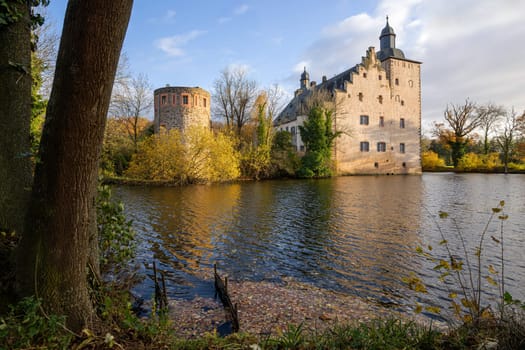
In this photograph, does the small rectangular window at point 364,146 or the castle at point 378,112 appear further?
the small rectangular window at point 364,146

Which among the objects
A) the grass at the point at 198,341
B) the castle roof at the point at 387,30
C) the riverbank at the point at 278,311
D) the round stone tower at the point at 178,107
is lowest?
the riverbank at the point at 278,311

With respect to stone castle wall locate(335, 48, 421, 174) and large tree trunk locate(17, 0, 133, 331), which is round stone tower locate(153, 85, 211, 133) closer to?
stone castle wall locate(335, 48, 421, 174)

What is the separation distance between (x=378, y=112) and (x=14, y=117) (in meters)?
44.5

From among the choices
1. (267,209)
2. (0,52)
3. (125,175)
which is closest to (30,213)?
(0,52)

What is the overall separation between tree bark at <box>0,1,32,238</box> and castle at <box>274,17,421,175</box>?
3729 cm

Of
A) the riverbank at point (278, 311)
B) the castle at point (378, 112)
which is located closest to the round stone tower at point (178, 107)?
the castle at point (378, 112)

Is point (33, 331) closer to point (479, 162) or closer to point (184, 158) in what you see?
point (184, 158)

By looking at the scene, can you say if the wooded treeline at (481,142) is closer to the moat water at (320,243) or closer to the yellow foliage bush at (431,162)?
the yellow foliage bush at (431,162)

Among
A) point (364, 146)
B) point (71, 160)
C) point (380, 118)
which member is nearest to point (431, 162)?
point (380, 118)

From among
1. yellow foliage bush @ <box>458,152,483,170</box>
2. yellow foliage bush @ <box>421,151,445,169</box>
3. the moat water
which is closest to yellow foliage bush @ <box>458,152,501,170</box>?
yellow foliage bush @ <box>458,152,483,170</box>

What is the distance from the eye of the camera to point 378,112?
4309cm

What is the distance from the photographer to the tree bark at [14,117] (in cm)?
367

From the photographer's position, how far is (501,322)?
2.70 m

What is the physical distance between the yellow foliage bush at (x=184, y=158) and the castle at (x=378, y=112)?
55.4 ft
